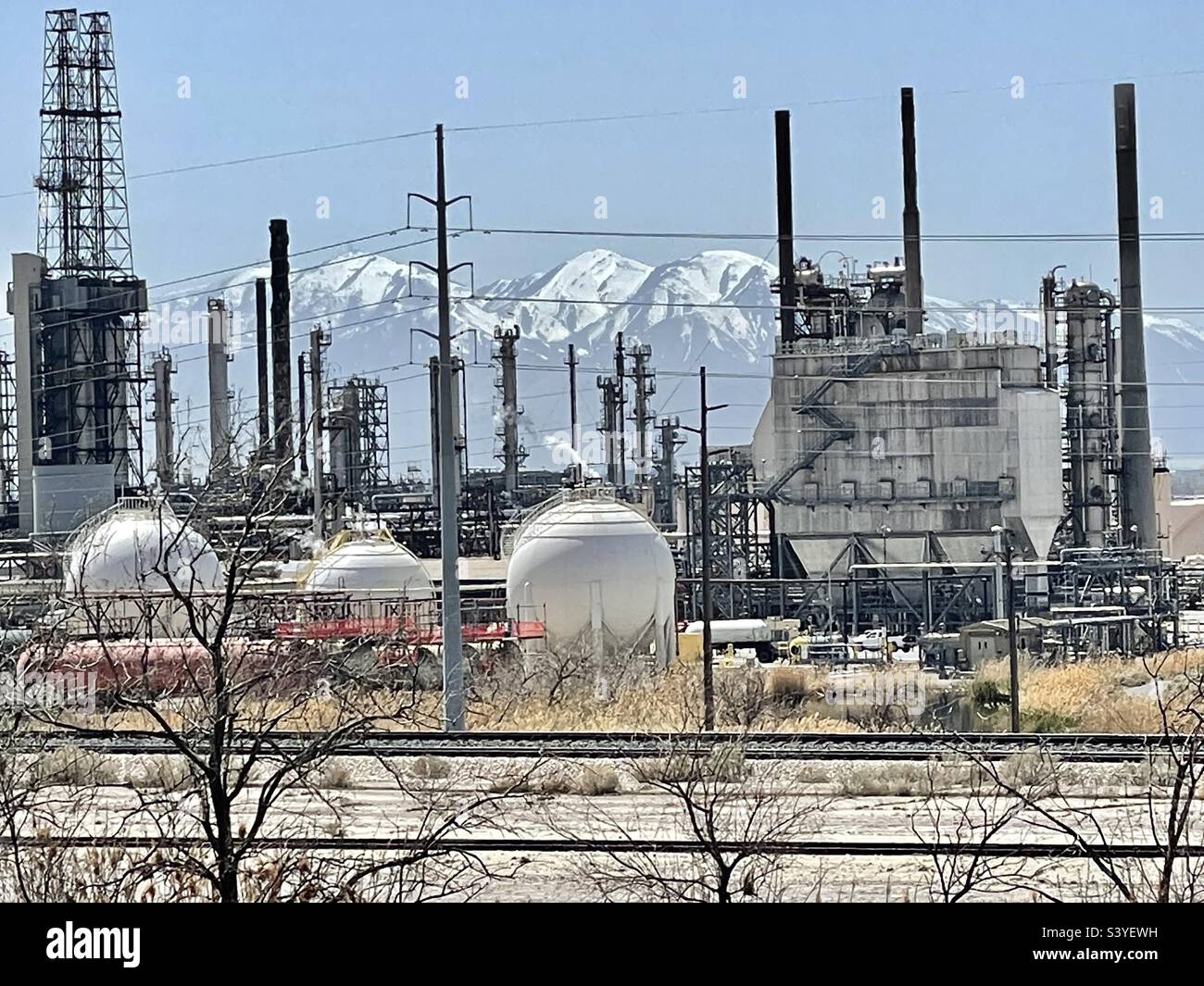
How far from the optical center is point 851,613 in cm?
4275

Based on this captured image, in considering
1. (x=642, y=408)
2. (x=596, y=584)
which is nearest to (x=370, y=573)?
(x=596, y=584)

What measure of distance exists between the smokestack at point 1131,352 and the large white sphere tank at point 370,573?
2433 centimetres

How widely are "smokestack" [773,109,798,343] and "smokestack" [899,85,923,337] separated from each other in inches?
136

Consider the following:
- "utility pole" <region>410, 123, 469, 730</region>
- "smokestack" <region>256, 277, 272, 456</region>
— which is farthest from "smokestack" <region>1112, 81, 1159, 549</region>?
"utility pole" <region>410, 123, 469, 730</region>

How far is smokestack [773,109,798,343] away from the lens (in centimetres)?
4894

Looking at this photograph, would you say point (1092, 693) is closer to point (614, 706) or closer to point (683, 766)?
point (614, 706)

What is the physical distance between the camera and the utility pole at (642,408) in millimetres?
59062

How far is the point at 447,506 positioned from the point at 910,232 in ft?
114

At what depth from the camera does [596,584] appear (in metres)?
27.6

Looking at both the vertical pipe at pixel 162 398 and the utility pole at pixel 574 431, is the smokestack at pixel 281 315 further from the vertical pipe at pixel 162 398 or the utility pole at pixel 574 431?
the utility pole at pixel 574 431

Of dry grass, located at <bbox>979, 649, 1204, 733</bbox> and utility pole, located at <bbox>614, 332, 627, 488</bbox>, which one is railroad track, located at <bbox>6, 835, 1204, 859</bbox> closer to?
dry grass, located at <bbox>979, 649, 1204, 733</bbox>
